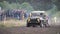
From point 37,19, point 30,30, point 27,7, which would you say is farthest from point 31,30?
point 27,7

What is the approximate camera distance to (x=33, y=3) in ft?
12.5

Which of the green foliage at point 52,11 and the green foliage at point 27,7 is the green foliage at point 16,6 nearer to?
the green foliage at point 27,7

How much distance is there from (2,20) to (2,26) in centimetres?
10

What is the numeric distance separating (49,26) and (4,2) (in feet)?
2.64

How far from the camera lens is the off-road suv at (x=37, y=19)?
3.77 meters

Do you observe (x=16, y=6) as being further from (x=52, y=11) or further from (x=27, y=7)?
(x=52, y=11)

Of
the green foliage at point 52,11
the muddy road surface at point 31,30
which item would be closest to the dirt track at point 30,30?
the muddy road surface at point 31,30

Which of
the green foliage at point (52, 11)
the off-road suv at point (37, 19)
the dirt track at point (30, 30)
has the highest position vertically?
the green foliage at point (52, 11)

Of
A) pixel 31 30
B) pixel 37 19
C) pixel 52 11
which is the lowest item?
pixel 31 30

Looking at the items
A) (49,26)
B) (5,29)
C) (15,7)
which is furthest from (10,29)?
(49,26)

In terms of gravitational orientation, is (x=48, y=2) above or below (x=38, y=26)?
above

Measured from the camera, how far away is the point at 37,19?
12.5 feet

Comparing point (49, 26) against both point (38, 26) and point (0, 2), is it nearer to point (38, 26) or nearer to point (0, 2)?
point (38, 26)

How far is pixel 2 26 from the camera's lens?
376 centimetres
